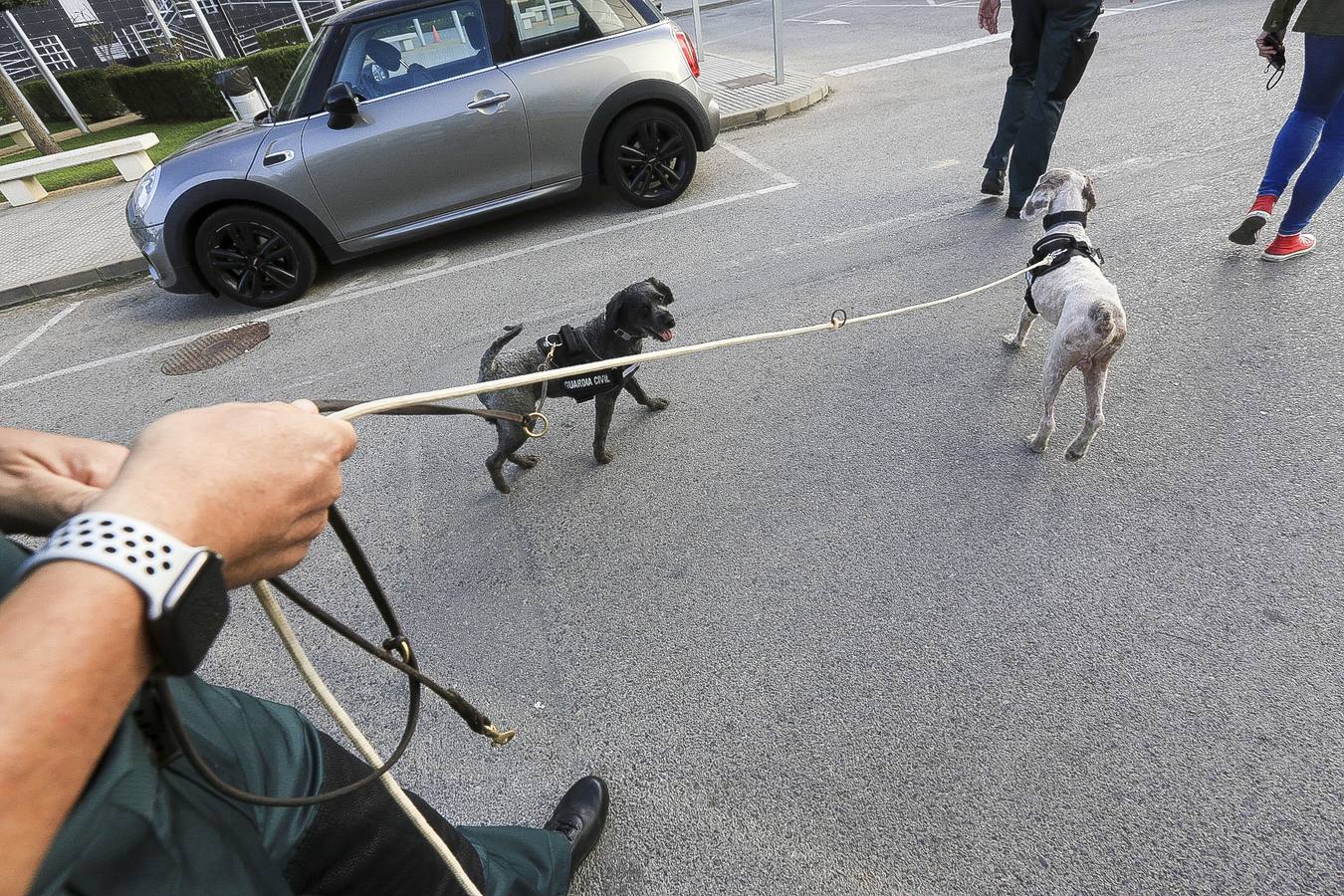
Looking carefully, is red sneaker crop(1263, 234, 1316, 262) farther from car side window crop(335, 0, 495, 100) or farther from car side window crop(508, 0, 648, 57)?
car side window crop(335, 0, 495, 100)

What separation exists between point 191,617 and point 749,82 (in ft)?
34.9

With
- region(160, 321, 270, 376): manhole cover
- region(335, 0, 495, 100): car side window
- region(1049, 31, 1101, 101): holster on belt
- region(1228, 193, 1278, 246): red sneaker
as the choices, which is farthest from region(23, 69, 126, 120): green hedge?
region(1228, 193, 1278, 246): red sneaker

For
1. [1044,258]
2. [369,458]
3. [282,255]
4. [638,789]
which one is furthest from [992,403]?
[282,255]

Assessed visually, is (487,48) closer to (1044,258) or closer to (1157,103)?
(1044,258)

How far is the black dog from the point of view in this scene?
296 centimetres

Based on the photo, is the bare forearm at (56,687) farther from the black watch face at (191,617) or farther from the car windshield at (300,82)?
the car windshield at (300,82)

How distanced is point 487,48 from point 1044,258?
188 inches

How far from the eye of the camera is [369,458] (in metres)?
3.73

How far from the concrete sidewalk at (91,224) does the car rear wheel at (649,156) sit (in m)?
2.41

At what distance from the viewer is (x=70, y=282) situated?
22.3 ft

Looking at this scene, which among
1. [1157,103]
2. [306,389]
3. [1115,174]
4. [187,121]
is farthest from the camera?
[187,121]

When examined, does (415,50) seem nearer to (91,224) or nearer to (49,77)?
(91,224)

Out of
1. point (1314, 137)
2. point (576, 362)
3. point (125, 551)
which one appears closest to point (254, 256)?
point (576, 362)

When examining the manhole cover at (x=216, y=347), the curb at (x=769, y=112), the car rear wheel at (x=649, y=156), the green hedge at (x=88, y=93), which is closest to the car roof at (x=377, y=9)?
the car rear wheel at (x=649, y=156)
